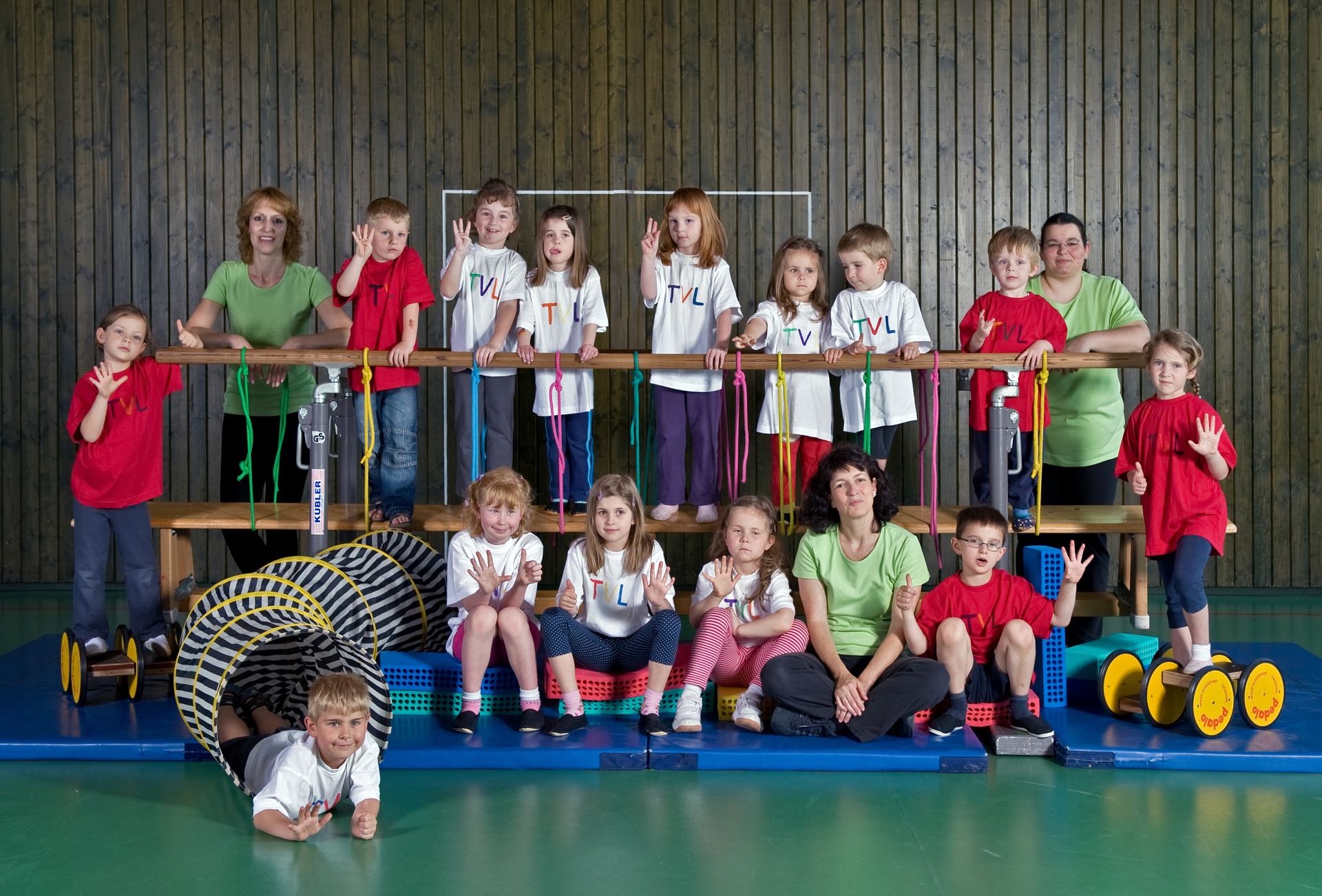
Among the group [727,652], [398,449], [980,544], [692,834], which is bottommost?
[692,834]

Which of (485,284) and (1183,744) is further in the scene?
(485,284)

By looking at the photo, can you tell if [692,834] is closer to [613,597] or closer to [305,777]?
[305,777]

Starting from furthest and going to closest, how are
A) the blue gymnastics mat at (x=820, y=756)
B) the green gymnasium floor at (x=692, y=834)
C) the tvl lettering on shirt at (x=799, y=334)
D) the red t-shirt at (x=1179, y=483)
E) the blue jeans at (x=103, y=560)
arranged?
1. the tvl lettering on shirt at (x=799, y=334)
2. the blue jeans at (x=103, y=560)
3. the red t-shirt at (x=1179, y=483)
4. the blue gymnastics mat at (x=820, y=756)
5. the green gymnasium floor at (x=692, y=834)

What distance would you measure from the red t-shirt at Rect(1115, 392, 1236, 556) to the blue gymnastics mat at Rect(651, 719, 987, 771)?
1069mm

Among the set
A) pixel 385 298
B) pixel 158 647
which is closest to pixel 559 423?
pixel 385 298

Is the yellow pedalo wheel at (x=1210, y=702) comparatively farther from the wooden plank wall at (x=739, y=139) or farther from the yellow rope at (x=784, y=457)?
the wooden plank wall at (x=739, y=139)

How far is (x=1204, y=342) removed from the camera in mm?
7371

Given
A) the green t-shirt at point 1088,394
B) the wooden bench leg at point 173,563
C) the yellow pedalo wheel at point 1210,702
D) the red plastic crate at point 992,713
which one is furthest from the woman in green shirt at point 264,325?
the yellow pedalo wheel at point 1210,702

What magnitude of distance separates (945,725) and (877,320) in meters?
1.78

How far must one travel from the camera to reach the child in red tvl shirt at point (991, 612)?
13.8 feet

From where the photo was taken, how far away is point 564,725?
4105 mm

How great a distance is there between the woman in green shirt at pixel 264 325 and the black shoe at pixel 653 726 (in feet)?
7.06

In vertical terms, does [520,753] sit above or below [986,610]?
below

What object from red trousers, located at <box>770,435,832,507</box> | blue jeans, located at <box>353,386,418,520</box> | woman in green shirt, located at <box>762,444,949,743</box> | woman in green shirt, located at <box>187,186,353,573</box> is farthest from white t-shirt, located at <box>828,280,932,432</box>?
woman in green shirt, located at <box>187,186,353,573</box>
